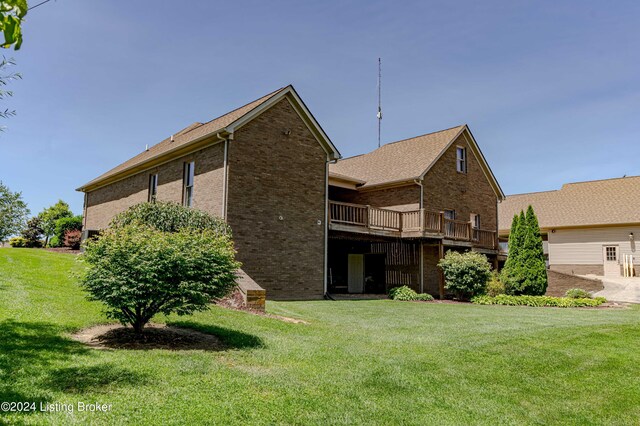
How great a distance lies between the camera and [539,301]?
57.5 ft

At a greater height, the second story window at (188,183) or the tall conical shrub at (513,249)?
the second story window at (188,183)

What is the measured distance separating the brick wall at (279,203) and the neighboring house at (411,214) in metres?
1.69

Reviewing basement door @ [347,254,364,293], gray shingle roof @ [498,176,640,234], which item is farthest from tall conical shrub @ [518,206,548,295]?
gray shingle roof @ [498,176,640,234]

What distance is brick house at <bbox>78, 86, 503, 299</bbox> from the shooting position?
16047mm

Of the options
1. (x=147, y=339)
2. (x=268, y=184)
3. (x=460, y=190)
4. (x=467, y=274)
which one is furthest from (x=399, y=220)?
(x=147, y=339)

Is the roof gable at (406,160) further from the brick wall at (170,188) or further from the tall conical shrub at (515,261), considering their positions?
the brick wall at (170,188)

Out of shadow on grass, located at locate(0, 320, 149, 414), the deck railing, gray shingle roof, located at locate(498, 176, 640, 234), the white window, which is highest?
gray shingle roof, located at locate(498, 176, 640, 234)

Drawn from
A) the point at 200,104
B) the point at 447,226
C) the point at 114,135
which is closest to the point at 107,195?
the point at 114,135

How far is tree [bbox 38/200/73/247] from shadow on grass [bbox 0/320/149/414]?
34676 millimetres

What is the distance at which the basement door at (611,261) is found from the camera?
3061cm

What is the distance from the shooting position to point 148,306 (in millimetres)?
7453

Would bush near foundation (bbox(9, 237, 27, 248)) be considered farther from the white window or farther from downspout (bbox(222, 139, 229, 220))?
the white window

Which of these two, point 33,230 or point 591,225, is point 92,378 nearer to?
point 591,225

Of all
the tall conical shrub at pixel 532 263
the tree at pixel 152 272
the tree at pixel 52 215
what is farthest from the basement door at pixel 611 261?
the tree at pixel 52 215
